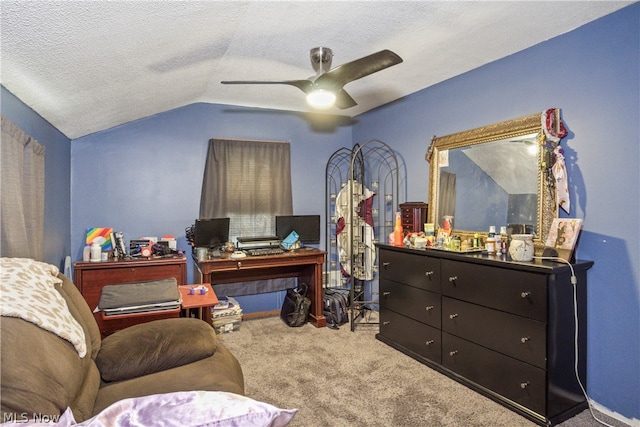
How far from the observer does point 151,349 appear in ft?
6.10

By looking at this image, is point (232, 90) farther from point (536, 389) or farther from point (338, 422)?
point (536, 389)

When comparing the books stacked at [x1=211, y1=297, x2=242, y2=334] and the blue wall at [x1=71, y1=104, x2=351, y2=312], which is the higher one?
the blue wall at [x1=71, y1=104, x2=351, y2=312]

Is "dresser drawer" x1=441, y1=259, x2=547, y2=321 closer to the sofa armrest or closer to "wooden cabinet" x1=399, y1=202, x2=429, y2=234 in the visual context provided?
"wooden cabinet" x1=399, y1=202, x2=429, y2=234

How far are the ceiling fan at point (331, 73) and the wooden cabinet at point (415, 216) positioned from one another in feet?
4.17

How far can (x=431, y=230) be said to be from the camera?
321 centimetres

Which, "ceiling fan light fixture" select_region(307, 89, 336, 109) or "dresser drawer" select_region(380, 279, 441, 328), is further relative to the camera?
"dresser drawer" select_region(380, 279, 441, 328)

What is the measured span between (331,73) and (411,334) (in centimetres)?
217

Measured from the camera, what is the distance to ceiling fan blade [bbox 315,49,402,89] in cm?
209

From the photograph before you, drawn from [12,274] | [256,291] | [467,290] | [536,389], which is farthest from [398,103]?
[12,274]

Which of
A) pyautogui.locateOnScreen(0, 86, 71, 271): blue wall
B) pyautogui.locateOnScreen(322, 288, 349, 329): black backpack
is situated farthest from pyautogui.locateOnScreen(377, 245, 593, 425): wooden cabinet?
pyautogui.locateOnScreen(0, 86, 71, 271): blue wall

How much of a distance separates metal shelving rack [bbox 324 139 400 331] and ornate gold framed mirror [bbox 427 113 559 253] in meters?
0.72

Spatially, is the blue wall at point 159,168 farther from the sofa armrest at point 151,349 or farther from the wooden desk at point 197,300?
the sofa armrest at point 151,349

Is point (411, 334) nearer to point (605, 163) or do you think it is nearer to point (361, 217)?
point (361, 217)

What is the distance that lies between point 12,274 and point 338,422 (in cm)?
177
